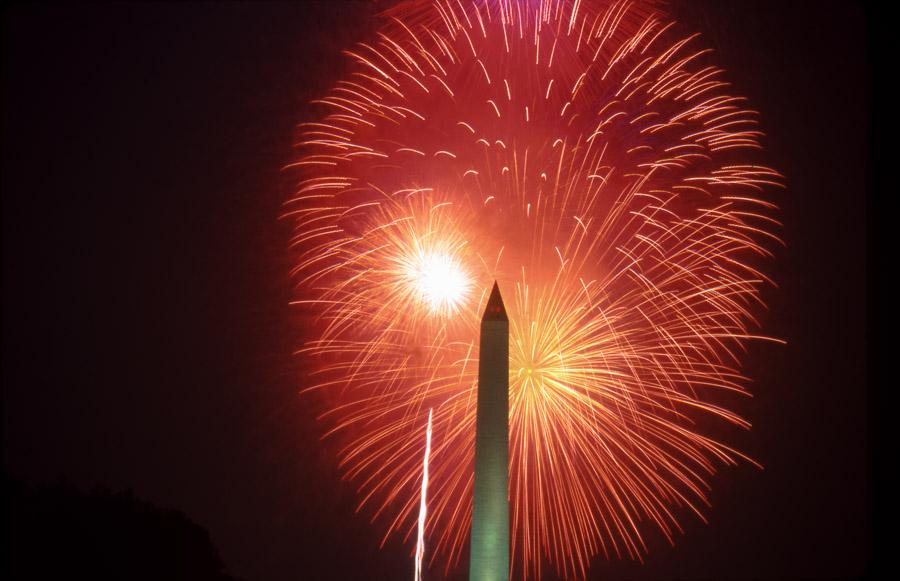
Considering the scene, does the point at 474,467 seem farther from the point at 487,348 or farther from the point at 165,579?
the point at 165,579

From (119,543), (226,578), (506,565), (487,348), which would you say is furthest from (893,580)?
(119,543)

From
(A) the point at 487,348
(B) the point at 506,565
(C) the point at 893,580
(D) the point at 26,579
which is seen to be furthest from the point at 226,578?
(C) the point at 893,580

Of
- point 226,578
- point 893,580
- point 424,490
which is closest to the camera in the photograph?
point 424,490

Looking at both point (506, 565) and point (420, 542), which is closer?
point (420, 542)

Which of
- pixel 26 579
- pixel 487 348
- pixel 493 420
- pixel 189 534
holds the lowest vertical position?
pixel 26 579

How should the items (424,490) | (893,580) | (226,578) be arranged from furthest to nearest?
(226,578), (893,580), (424,490)

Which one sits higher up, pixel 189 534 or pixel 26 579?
pixel 189 534
